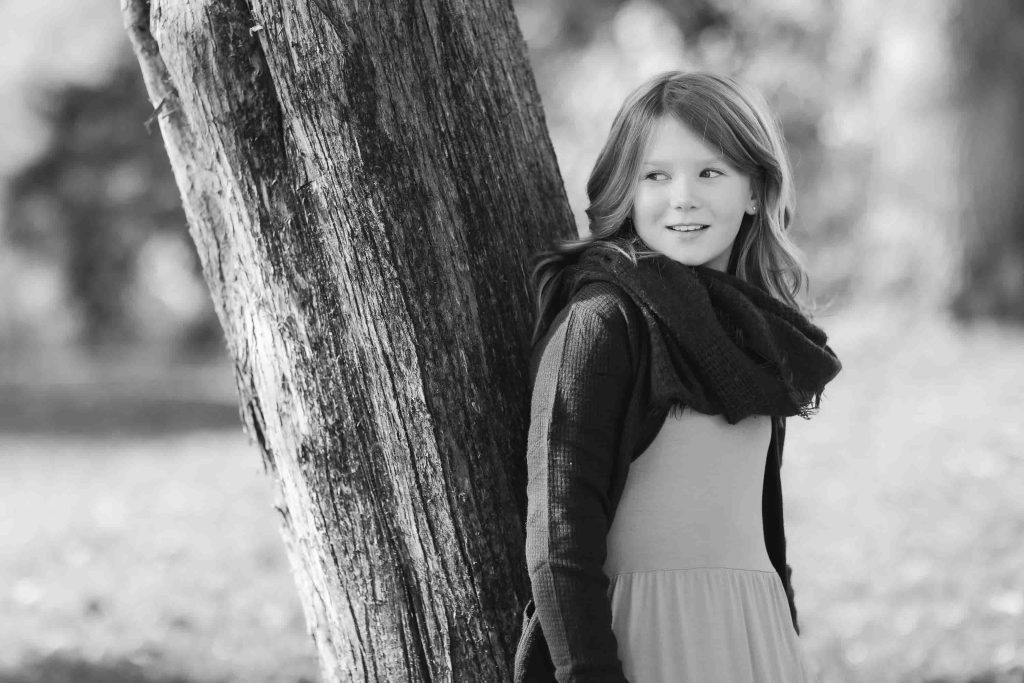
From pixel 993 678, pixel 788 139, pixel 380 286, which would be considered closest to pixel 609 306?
pixel 380 286

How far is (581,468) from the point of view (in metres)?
1.93

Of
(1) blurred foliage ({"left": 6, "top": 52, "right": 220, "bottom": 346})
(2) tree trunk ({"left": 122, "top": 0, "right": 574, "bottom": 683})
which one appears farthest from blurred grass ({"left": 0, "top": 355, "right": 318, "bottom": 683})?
(1) blurred foliage ({"left": 6, "top": 52, "right": 220, "bottom": 346})

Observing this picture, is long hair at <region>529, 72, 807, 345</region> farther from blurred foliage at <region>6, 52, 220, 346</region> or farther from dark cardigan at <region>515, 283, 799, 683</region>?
blurred foliage at <region>6, 52, 220, 346</region>

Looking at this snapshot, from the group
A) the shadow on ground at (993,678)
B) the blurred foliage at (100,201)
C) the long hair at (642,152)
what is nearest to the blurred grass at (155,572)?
the long hair at (642,152)

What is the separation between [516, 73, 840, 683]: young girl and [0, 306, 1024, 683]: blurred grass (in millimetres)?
1889

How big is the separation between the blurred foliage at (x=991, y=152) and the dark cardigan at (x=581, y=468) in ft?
24.5

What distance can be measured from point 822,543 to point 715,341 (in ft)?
13.5

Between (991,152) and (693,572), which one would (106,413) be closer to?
(991,152)

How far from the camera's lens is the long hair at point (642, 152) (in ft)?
7.18

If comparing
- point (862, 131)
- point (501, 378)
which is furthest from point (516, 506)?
point (862, 131)

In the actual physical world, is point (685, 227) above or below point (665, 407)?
above

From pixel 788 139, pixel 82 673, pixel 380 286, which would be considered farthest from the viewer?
pixel 788 139

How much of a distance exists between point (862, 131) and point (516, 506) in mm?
14199

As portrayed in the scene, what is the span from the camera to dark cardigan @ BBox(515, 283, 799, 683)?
74.9 inches
